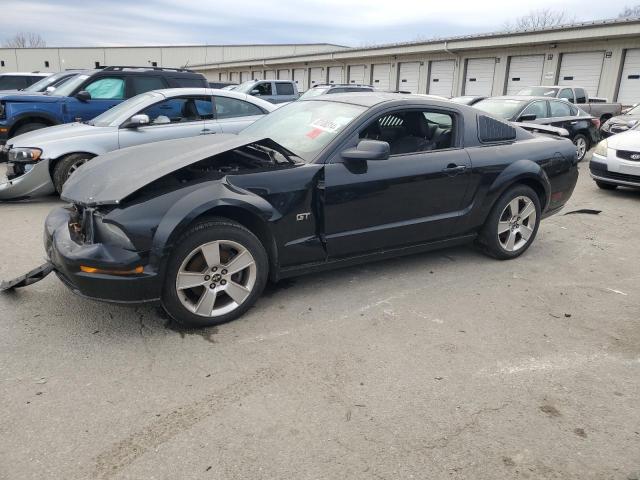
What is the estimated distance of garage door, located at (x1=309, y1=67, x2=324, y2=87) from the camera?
37.8m

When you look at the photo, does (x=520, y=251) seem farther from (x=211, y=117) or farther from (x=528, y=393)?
(x=211, y=117)

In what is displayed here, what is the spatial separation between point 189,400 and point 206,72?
59.6 meters

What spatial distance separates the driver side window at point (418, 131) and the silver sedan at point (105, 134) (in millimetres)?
3387

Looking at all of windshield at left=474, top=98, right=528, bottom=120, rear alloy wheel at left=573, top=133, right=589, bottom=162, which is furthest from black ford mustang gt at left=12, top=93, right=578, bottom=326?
rear alloy wheel at left=573, top=133, right=589, bottom=162

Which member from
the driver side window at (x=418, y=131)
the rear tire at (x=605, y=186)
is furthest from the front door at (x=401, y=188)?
the rear tire at (x=605, y=186)

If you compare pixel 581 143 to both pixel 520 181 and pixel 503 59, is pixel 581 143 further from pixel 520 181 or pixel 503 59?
pixel 503 59

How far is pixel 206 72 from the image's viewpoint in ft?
189

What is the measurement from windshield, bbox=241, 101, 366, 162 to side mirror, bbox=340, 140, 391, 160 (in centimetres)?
28

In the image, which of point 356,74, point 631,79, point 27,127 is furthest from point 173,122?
point 356,74

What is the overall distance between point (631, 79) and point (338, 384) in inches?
875

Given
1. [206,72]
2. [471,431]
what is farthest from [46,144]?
[206,72]

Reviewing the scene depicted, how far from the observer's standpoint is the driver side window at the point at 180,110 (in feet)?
23.9

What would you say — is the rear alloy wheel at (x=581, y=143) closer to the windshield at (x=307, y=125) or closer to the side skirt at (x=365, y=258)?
the side skirt at (x=365, y=258)

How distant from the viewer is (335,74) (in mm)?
36438
